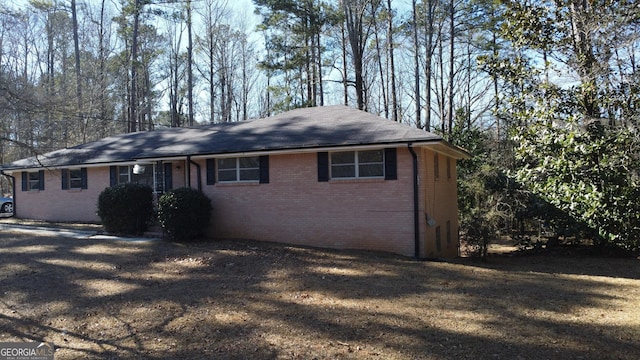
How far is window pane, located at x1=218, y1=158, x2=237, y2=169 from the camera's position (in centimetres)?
1352

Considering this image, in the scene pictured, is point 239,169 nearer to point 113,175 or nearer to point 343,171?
point 343,171

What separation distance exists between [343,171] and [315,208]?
51.5 inches

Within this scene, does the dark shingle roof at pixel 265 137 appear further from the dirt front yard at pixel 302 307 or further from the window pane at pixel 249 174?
the dirt front yard at pixel 302 307

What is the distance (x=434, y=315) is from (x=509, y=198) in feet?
36.0

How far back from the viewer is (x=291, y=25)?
2677 cm

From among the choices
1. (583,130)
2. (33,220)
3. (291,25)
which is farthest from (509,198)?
(33,220)

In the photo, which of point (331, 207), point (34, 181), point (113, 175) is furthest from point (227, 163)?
point (34, 181)

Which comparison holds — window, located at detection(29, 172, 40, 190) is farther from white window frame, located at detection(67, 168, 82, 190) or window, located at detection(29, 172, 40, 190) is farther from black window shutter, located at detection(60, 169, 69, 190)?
white window frame, located at detection(67, 168, 82, 190)

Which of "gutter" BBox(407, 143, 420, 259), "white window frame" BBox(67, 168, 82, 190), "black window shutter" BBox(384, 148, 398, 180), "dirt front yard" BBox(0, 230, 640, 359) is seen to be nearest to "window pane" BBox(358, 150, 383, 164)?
"black window shutter" BBox(384, 148, 398, 180)

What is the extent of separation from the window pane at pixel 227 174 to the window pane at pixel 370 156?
13.6 ft

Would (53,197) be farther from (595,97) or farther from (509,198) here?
(595,97)

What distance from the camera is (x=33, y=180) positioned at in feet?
65.5

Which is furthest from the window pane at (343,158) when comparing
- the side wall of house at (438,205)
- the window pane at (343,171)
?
the side wall of house at (438,205)

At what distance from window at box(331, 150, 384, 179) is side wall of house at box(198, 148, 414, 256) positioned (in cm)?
24
